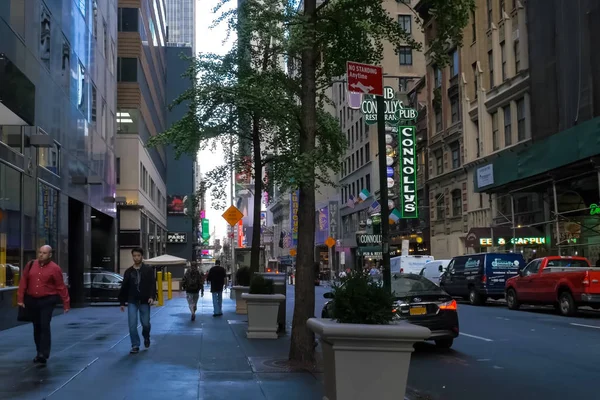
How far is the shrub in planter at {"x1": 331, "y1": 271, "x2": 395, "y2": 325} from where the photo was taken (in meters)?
6.19

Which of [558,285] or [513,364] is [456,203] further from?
[513,364]

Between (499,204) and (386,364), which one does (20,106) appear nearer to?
(386,364)

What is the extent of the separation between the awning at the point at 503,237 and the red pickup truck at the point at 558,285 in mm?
9465

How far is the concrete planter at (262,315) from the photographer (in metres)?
13.9

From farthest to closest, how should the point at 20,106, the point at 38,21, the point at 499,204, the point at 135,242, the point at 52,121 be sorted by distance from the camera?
the point at 135,242 < the point at 499,204 < the point at 52,121 < the point at 38,21 < the point at 20,106

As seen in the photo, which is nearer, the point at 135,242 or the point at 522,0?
the point at 522,0

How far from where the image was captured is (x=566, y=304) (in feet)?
65.9

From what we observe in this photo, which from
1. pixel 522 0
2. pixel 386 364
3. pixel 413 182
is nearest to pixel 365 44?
pixel 386 364

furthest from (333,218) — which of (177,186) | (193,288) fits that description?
(193,288)

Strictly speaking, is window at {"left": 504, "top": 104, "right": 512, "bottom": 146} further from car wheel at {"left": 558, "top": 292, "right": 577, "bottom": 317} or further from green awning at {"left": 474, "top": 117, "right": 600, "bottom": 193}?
car wheel at {"left": 558, "top": 292, "right": 577, "bottom": 317}

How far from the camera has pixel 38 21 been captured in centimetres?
1850

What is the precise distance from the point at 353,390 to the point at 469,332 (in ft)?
35.9

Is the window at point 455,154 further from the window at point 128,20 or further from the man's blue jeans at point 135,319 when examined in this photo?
the man's blue jeans at point 135,319

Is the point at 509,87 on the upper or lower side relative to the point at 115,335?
upper
